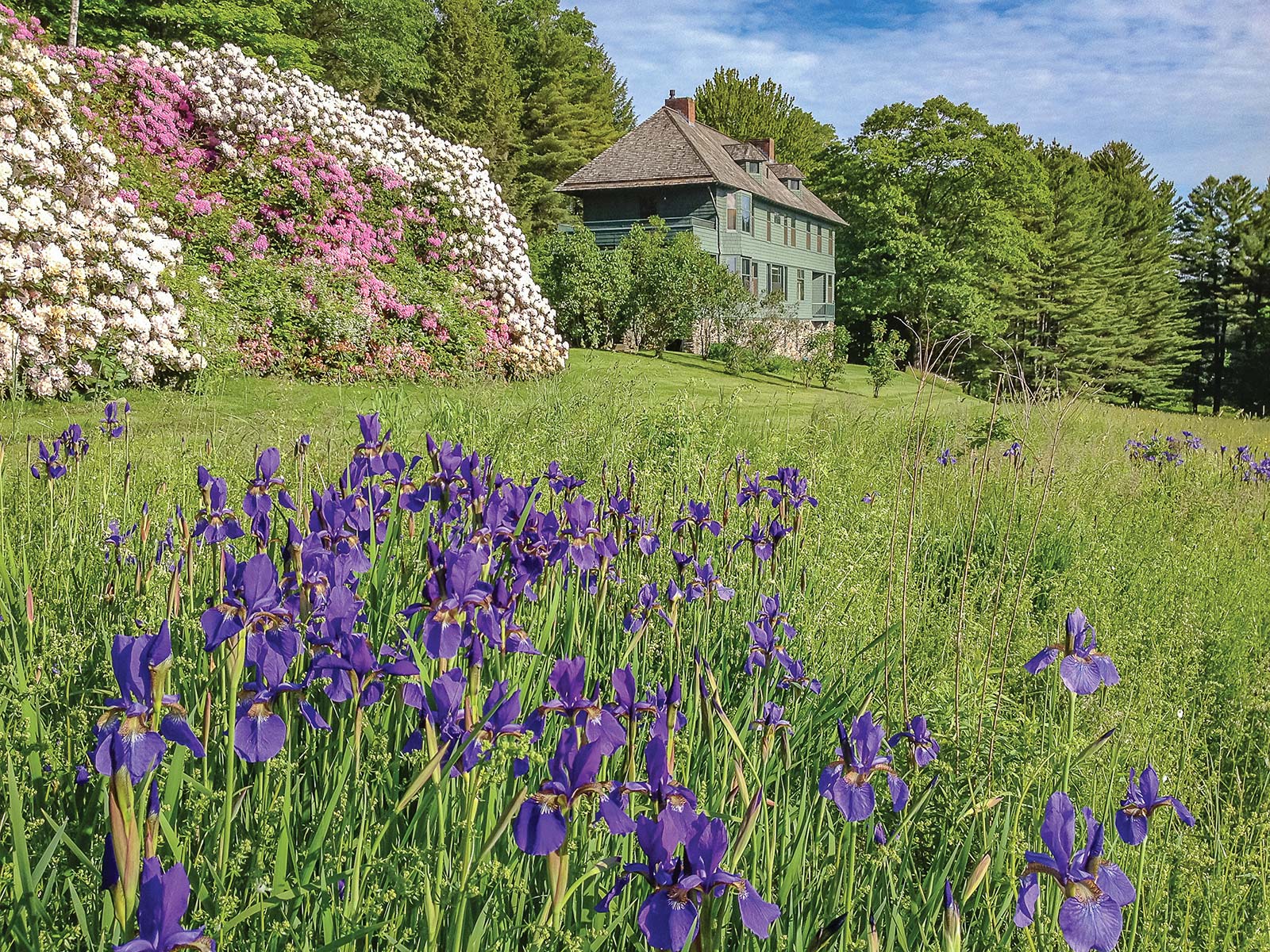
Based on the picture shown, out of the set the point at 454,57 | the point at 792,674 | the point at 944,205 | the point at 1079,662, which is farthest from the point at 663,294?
the point at 1079,662

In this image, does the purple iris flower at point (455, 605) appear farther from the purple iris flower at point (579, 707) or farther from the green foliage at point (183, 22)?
the green foliage at point (183, 22)

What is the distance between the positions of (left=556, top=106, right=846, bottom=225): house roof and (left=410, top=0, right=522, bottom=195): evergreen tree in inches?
130

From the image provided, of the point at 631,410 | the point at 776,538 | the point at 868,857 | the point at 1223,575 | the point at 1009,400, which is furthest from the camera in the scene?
the point at 1009,400

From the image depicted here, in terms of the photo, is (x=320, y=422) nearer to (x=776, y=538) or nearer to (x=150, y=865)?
(x=776, y=538)

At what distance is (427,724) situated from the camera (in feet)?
4.26

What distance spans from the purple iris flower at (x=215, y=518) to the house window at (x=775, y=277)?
3654 cm

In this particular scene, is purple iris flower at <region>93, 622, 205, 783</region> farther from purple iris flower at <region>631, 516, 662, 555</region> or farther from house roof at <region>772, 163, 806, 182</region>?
house roof at <region>772, 163, 806, 182</region>

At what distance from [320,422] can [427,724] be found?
21.5 ft

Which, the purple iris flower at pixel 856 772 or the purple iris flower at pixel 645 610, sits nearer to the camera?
the purple iris flower at pixel 856 772

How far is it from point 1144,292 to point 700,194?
22.7 m

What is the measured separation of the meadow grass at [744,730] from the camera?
1.37 metres

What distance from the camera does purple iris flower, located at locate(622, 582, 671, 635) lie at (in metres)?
2.05

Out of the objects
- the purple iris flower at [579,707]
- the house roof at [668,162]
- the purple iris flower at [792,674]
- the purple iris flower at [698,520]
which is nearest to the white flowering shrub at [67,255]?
the purple iris flower at [698,520]

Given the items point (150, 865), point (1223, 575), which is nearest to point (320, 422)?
point (1223, 575)
